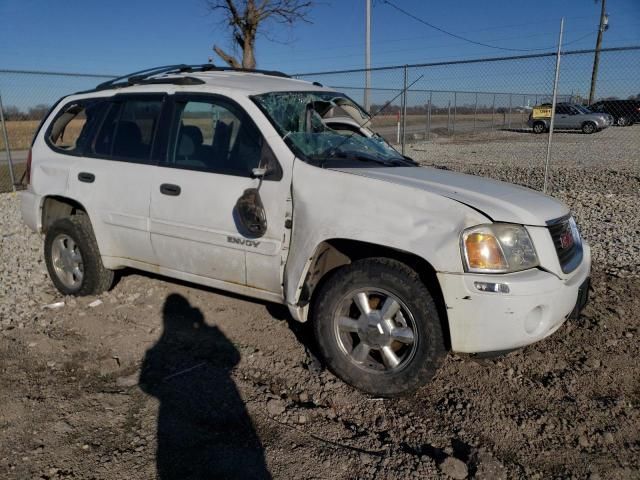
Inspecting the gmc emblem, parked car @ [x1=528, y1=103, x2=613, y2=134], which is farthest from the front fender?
parked car @ [x1=528, y1=103, x2=613, y2=134]

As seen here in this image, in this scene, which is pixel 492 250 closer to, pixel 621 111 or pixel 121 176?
pixel 121 176

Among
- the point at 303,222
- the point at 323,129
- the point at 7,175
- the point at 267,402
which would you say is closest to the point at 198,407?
the point at 267,402

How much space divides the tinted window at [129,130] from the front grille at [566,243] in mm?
2962

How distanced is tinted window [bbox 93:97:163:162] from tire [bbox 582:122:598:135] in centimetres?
2572

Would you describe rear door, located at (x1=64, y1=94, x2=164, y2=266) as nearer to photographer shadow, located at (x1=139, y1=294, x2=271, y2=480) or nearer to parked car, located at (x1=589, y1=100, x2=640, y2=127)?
photographer shadow, located at (x1=139, y1=294, x2=271, y2=480)

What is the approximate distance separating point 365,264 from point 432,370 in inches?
28.5

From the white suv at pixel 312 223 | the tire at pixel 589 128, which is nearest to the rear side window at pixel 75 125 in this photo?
the white suv at pixel 312 223

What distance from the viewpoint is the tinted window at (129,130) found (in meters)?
4.20

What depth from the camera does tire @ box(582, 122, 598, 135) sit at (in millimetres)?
25578

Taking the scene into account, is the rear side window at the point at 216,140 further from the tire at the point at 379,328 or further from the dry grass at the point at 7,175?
the dry grass at the point at 7,175

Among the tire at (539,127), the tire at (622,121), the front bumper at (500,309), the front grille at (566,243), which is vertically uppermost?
the front grille at (566,243)

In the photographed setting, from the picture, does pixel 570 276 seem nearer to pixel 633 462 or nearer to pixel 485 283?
pixel 485 283

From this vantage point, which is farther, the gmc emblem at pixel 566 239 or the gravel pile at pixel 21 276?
the gravel pile at pixel 21 276

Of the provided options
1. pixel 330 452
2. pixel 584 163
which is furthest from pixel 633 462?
pixel 584 163
